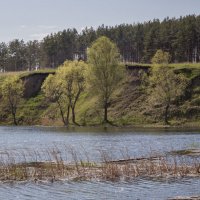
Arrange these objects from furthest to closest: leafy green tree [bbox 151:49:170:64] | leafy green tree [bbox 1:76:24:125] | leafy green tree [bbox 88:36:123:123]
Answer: leafy green tree [bbox 1:76:24:125], leafy green tree [bbox 151:49:170:64], leafy green tree [bbox 88:36:123:123]

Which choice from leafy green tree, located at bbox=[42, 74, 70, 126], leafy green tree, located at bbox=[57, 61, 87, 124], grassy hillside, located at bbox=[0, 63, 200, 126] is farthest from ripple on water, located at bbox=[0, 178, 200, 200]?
leafy green tree, located at bbox=[42, 74, 70, 126]

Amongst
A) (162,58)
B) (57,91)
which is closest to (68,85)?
(57,91)

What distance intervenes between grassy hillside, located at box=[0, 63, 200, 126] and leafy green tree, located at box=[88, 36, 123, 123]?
11.3ft

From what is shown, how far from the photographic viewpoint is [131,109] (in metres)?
120

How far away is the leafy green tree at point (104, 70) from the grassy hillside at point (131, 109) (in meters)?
3.45

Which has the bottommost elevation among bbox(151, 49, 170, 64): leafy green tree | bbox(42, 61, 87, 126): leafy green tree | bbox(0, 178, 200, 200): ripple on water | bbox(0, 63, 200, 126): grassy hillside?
bbox(0, 178, 200, 200): ripple on water

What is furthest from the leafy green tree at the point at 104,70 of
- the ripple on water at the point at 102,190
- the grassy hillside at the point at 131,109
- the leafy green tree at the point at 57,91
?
the ripple on water at the point at 102,190

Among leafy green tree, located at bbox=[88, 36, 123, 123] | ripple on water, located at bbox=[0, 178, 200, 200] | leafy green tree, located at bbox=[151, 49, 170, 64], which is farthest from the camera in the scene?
leafy green tree, located at bbox=[151, 49, 170, 64]

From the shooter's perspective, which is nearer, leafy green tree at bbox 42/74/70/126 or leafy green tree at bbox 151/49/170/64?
leafy green tree at bbox 151/49/170/64

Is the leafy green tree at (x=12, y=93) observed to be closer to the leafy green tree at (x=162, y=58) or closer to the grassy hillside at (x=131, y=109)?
the grassy hillside at (x=131, y=109)

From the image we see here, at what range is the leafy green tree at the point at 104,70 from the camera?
4596 inches

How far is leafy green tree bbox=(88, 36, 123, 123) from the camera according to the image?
116750 millimetres

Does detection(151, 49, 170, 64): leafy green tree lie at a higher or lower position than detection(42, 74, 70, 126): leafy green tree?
higher

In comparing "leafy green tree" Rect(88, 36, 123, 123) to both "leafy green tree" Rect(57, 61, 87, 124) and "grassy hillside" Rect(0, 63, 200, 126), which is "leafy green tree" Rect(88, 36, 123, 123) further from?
"leafy green tree" Rect(57, 61, 87, 124)
